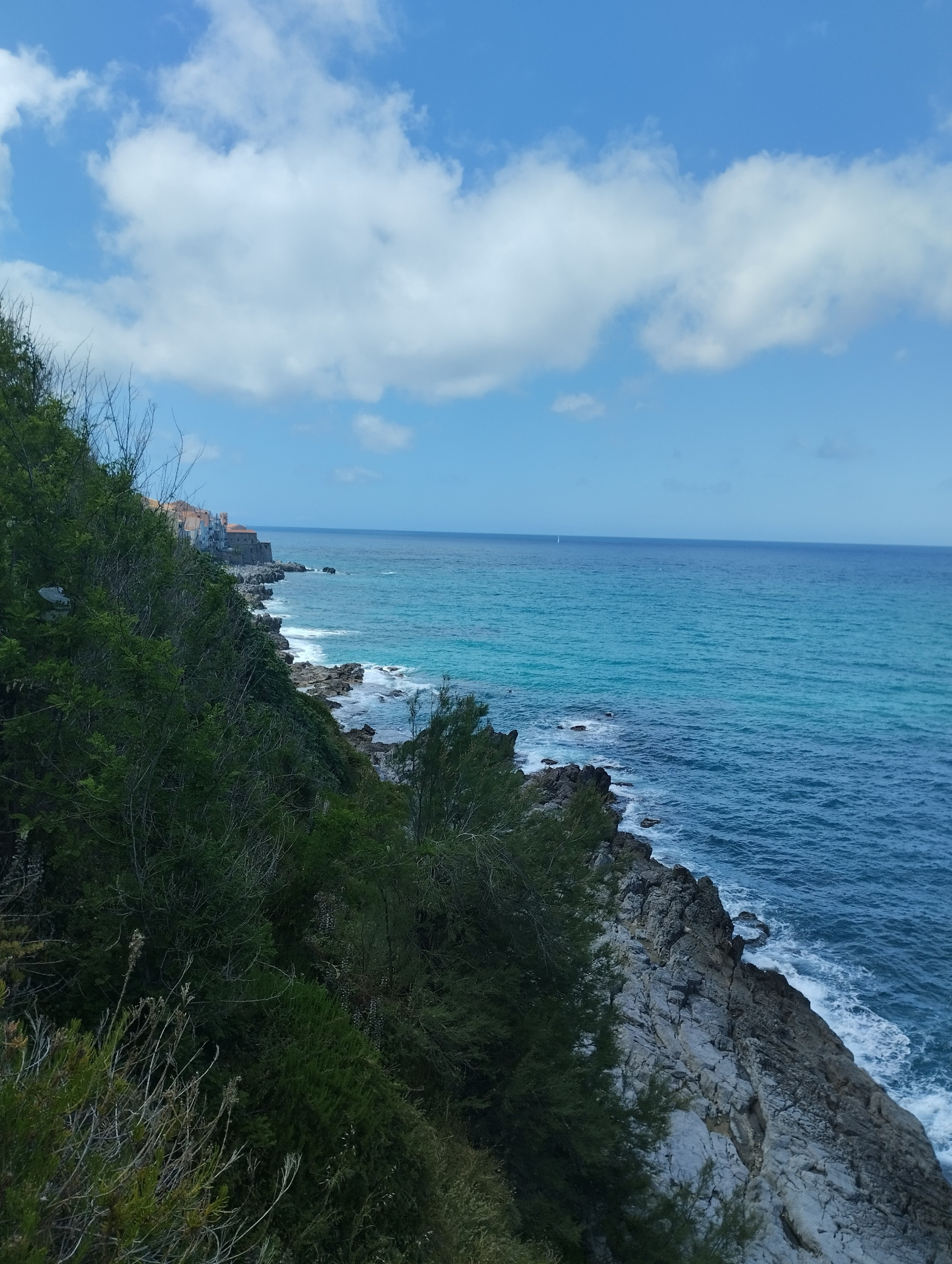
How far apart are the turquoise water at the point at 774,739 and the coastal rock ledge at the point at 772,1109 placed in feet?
4.22

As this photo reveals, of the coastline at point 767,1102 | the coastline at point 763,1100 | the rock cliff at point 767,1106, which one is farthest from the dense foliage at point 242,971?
the coastline at point 767,1102

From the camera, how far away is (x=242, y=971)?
830cm

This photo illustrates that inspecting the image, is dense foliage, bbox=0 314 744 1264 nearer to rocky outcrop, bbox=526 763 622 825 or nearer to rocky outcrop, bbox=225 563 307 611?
rocky outcrop, bbox=526 763 622 825

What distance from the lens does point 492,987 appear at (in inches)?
440

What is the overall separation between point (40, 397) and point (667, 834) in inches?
1028

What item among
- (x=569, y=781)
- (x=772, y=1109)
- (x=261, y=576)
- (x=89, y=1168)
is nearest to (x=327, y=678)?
(x=569, y=781)

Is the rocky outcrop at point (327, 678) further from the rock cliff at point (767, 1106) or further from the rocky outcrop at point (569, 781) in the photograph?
the rock cliff at point (767, 1106)

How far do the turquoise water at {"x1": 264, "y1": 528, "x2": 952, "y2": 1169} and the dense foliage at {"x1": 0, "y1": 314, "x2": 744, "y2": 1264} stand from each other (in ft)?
39.7

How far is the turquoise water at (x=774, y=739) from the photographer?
21.8 metres

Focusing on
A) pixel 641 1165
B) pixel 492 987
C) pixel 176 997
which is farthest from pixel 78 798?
pixel 641 1165

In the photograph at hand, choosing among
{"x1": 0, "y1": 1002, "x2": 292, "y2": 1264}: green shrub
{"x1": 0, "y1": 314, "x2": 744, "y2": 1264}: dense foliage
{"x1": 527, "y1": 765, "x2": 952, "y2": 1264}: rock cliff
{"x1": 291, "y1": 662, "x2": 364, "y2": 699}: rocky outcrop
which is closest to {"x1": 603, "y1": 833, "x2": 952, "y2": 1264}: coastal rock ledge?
{"x1": 527, "y1": 765, "x2": 952, "y2": 1264}: rock cliff

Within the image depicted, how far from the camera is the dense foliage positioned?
512 centimetres

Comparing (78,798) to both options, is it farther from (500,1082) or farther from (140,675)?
(500,1082)

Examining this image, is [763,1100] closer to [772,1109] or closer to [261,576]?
[772,1109]
